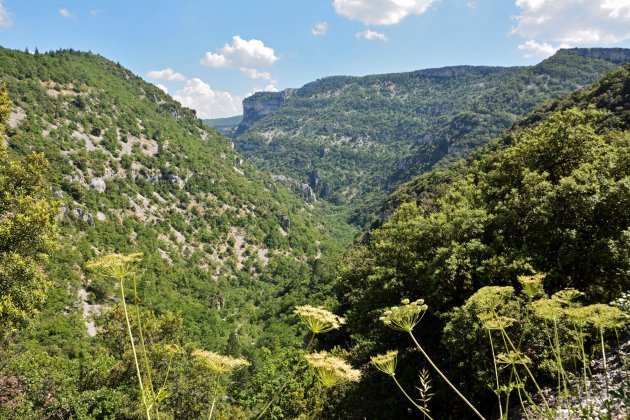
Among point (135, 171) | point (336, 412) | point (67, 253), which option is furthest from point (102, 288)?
point (336, 412)

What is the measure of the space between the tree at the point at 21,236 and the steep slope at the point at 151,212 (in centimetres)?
5241

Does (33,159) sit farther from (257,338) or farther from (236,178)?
(236,178)

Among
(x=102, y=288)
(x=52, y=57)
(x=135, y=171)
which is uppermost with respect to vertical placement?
(x=52, y=57)

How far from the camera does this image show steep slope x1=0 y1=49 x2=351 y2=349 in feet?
263

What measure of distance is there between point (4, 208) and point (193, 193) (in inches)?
4972

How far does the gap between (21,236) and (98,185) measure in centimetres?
10419

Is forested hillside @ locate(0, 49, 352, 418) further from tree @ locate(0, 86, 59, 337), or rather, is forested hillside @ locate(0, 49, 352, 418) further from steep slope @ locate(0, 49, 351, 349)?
tree @ locate(0, 86, 59, 337)

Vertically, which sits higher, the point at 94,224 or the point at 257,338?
the point at 94,224

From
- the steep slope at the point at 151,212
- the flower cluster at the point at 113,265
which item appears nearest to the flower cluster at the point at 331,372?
the flower cluster at the point at 113,265

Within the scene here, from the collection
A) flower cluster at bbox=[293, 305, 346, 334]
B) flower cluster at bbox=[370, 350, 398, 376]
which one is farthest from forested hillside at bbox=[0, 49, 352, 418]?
flower cluster at bbox=[293, 305, 346, 334]

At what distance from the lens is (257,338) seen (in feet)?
279

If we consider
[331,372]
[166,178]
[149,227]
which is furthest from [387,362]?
[166,178]

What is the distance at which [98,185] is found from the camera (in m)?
100

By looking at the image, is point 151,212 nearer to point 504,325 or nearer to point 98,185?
point 98,185
